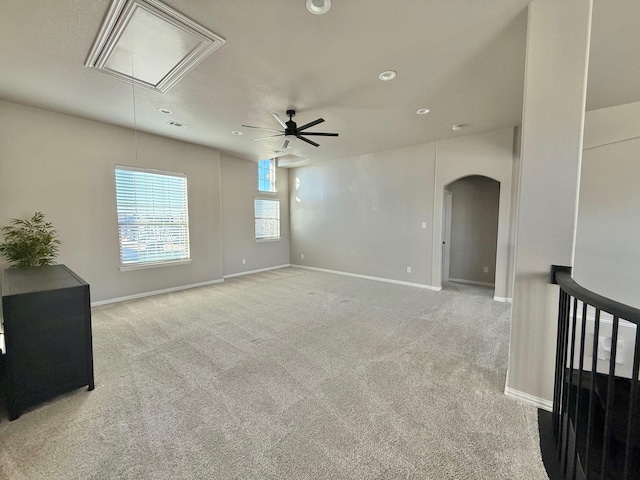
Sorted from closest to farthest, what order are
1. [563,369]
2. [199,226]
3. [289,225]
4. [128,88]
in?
[563,369] < [128,88] < [199,226] < [289,225]

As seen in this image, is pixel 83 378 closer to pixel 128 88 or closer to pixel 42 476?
pixel 42 476

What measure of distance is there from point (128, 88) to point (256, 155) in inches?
122

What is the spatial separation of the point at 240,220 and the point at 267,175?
1560 millimetres

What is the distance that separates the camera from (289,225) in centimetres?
767

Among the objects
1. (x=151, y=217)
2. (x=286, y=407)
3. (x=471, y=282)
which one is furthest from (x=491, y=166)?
(x=151, y=217)

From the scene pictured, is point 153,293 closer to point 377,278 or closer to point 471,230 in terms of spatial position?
point 377,278

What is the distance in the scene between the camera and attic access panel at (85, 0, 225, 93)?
1940mm

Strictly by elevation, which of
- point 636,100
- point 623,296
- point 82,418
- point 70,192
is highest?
point 636,100

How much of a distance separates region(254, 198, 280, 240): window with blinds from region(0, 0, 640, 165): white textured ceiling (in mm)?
2834

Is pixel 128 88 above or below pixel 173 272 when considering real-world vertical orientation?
above

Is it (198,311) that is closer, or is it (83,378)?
(83,378)

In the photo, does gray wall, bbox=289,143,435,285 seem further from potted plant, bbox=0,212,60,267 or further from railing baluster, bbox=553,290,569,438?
potted plant, bbox=0,212,60,267

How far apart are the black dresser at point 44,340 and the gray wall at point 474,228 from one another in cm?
630

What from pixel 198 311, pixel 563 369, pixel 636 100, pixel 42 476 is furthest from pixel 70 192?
pixel 636 100
